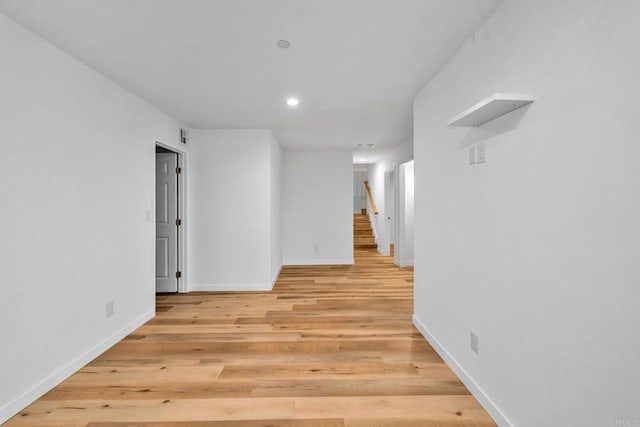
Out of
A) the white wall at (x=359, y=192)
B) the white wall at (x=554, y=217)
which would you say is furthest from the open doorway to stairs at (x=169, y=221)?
the white wall at (x=359, y=192)

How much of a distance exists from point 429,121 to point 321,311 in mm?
2436

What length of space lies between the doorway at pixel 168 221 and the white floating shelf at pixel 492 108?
156 inches

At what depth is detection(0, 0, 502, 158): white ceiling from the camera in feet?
5.93

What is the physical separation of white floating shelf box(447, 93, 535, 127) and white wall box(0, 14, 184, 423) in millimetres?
2728

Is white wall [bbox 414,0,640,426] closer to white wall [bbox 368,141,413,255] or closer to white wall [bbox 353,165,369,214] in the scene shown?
white wall [bbox 368,141,413,255]

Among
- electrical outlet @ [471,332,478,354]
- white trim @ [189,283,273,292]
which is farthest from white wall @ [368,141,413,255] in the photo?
electrical outlet @ [471,332,478,354]

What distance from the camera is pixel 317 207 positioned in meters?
6.70

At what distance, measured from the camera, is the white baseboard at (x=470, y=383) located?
1.78m

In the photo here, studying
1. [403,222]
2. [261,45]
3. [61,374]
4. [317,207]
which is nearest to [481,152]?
[261,45]

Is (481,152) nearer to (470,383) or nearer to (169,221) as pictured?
(470,383)

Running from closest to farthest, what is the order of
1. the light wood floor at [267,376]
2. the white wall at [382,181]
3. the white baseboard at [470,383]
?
the white baseboard at [470,383], the light wood floor at [267,376], the white wall at [382,181]

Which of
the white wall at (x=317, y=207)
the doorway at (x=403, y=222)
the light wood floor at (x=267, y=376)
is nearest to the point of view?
the light wood floor at (x=267, y=376)

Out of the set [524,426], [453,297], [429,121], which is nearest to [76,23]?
[429,121]

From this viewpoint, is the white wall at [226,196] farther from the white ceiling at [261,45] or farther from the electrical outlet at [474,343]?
the electrical outlet at [474,343]
